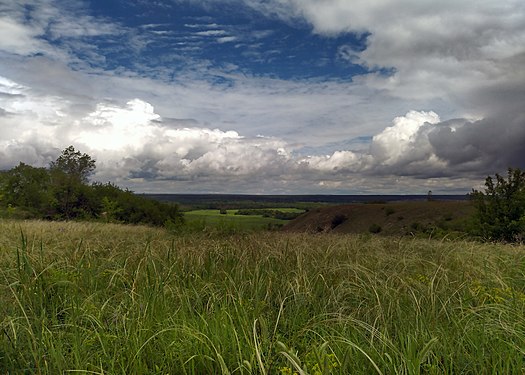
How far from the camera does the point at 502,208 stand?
1947cm

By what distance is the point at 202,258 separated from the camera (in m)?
6.52

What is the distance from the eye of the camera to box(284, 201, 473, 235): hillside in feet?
141

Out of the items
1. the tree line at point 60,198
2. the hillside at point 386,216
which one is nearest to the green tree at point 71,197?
the tree line at point 60,198

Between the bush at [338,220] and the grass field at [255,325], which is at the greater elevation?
the grass field at [255,325]

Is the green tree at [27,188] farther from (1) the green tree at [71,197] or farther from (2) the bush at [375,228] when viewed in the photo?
(2) the bush at [375,228]

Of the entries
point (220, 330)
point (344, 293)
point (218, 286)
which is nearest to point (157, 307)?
point (220, 330)

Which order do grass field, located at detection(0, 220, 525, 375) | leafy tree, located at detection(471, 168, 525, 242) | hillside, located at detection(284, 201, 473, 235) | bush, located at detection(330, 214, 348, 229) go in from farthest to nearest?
bush, located at detection(330, 214, 348, 229) → hillside, located at detection(284, 201, 473, 235) → leafy tree, located at detection(471, 168, 525, 242) → grass field, located at detection(0, 220, 525, 375)

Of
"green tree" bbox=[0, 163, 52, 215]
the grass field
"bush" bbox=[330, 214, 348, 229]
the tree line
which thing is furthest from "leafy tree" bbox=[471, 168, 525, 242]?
"bush" bbox=[330, 214, 348, 229]

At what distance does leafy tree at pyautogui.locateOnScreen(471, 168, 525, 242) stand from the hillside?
52.4 ft

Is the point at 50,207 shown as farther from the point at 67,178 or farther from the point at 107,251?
the point at 107,251

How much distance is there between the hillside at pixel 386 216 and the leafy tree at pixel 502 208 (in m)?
16.0

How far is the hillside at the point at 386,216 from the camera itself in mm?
42875

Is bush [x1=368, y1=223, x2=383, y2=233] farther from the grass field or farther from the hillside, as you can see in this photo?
the grass field

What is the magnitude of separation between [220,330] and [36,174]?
43.6 m
